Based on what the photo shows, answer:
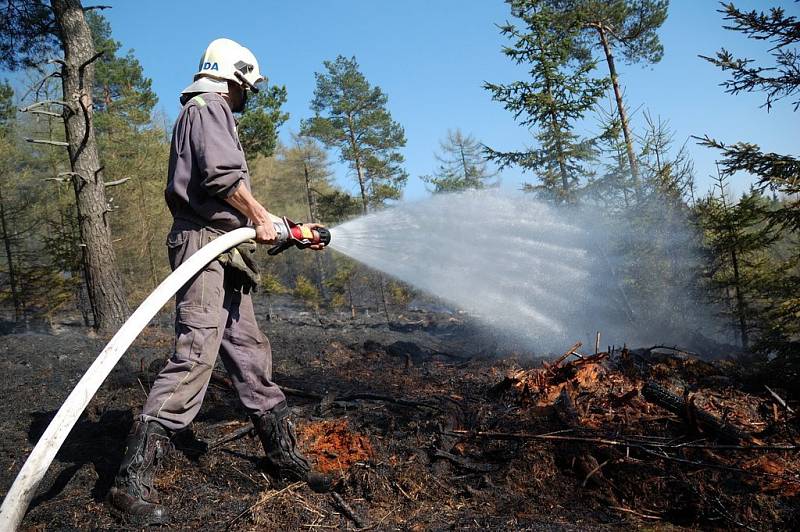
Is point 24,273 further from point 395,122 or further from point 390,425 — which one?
point 390,425

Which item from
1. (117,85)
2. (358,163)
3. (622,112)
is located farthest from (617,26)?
(117,85)

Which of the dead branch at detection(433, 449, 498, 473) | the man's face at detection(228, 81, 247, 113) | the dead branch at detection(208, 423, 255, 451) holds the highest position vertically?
the man's face at detection(228, 81, 247, 113)

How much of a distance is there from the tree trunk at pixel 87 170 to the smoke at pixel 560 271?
5.69 m

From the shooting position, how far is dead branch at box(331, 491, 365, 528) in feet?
9.00

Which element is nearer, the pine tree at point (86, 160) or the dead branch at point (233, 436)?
the dead branch at point (233, 436)

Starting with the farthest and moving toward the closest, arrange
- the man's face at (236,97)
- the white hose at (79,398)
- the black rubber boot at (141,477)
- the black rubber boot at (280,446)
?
the man's face at (236,97) < the black rubber boot at (280,446) < the black rubber boot at (141,477) < the white hose at (79,398)

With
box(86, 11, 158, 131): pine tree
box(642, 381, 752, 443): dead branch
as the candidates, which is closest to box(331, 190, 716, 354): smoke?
box(642, 381, 752, 443): dead branch

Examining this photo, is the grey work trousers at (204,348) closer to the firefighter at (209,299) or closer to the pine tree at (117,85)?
the firefighter at (209,299)

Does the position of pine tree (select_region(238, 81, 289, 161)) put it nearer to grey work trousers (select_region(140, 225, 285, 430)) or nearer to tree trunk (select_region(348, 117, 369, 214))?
tree trunk (select_region(348, 117, 369, 214))

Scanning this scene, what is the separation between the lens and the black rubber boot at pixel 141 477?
2688 mm

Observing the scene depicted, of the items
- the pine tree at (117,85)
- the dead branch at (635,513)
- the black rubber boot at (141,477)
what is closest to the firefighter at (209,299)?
the black rubber boot at (141,477)

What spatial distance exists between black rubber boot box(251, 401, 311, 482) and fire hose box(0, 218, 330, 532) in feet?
3.45

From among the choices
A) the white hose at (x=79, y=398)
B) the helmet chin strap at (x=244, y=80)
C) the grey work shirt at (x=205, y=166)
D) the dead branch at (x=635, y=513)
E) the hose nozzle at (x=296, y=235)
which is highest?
the helmet chin strap at (x=244, y=80)

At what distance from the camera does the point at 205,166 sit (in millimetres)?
3076
